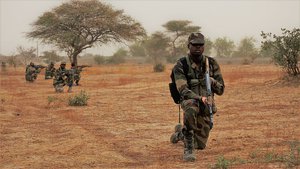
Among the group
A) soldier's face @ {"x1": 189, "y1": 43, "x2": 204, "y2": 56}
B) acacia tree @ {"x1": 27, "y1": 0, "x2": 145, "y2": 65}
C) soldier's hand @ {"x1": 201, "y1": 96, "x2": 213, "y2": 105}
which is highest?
acacia tree @ {"x1": 27, "y1": 0, "x2": 145, "y2": 65}

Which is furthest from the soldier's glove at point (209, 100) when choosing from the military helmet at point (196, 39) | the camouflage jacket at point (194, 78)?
the military helmet at point (196, 39)

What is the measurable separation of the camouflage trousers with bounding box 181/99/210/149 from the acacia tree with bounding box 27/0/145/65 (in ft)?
95.8

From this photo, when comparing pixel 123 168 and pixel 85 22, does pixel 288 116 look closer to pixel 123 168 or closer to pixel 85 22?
pixel 123 168

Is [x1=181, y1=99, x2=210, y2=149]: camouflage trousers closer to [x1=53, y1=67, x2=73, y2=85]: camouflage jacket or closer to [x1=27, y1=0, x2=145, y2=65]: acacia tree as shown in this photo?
[x1=53, y1=67, x2=73, y2=85]: camouflage jacket

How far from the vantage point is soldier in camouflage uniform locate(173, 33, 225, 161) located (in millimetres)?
6434

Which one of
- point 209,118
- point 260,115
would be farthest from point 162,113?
point 209,118

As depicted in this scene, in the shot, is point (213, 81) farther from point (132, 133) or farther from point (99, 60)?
point (99, 60)

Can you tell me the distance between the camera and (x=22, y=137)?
350 inches

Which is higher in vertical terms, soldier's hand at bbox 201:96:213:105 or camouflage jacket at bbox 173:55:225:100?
camouflage jacket at bbox 173:55:225:100

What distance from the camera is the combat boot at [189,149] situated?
641 cm

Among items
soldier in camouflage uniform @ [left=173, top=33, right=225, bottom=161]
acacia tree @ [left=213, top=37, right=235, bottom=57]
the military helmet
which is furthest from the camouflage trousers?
acacia tree @ [left=213, top=37, right=235, bottom=57]

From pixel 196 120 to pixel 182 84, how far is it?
53 centimetres

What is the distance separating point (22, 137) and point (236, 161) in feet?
14.4

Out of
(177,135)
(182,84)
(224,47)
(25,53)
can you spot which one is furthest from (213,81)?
(224,47)
